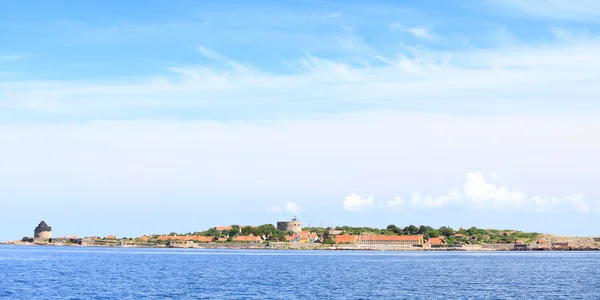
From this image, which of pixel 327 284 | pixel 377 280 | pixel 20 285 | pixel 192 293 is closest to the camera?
pixel 192 293

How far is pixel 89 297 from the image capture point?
1811 inches

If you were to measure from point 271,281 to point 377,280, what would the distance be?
365 inches

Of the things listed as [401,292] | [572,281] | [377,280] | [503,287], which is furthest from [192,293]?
[572,281]

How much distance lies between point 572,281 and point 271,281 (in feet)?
84.3

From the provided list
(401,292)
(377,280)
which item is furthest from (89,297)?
(377,280)

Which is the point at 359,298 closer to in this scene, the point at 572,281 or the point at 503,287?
the point at 503,287

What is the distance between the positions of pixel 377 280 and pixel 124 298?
81.1 feet

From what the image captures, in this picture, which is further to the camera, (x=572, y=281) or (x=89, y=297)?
(x=572, y=281)

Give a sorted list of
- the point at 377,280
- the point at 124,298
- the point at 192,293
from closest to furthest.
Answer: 1. the point at 124,298
2. the point at 192,293
3. the point at 377,280

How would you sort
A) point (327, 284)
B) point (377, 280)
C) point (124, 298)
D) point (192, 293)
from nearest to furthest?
point (124, 298)
point (192, 293)
point (327, 284)
point (377, 280)

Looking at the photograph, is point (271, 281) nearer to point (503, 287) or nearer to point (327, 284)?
point (327, 284)

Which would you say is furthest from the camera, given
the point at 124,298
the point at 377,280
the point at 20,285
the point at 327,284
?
the point at 377,280

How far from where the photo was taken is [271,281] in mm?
60781

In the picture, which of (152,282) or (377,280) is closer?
(152,282)
